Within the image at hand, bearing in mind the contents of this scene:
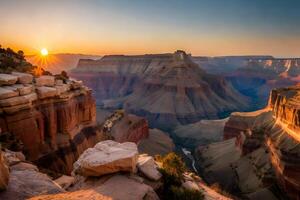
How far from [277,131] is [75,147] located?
3242cm

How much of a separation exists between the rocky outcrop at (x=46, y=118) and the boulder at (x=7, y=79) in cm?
12

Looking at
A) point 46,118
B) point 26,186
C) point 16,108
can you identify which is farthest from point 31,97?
point 26,186

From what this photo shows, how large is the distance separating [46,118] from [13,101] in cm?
502

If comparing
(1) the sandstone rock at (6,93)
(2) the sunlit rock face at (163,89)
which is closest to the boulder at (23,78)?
(1) the sandstone rock at (6,93)

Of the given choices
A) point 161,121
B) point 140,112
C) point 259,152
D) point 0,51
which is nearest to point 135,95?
point 140,112

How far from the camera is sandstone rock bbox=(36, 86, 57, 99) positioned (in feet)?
78.2

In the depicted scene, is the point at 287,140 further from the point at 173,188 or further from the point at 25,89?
the point at 25,89

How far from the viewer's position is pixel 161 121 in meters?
107

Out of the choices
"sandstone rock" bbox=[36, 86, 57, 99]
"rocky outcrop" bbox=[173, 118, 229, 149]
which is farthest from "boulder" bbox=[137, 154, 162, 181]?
"rocky outcrop" bbox=[173, 118, 229, 149]

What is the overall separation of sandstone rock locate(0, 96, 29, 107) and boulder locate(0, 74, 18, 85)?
1243 mm

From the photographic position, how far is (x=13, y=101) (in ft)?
66.2

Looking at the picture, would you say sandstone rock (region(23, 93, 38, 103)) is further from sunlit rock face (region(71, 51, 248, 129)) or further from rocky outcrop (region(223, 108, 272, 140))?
sunlit rock face (region(71, 51, 248, 129))

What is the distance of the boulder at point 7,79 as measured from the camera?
66.6ft

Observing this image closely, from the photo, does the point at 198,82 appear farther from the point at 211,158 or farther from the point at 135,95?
the point at 211,158
